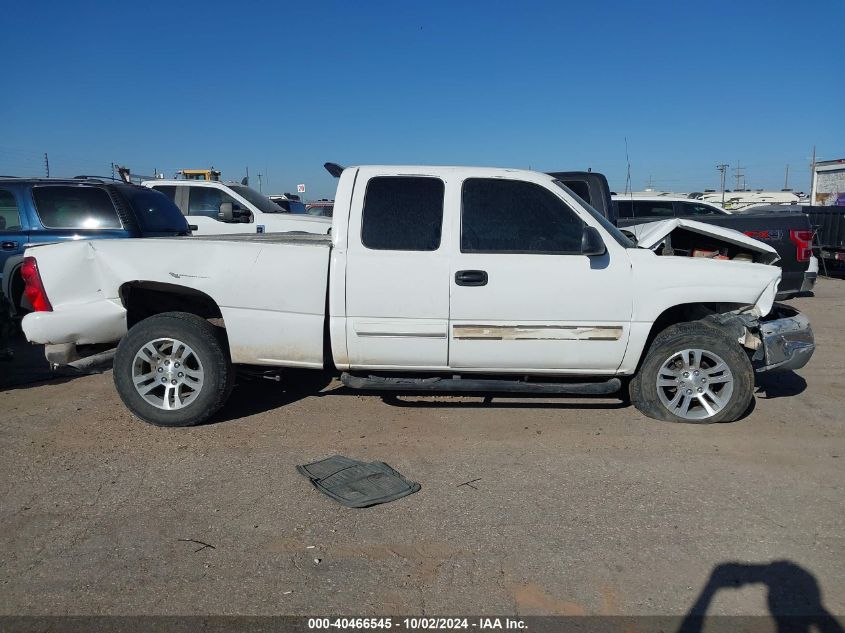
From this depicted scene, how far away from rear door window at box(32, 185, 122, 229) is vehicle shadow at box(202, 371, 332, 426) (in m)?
2.98

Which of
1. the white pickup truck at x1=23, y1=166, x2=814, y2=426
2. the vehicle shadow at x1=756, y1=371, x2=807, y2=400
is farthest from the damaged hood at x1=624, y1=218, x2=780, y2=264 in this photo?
the vehicle shadow at x1=756, y1=371, x2=807, y2=400

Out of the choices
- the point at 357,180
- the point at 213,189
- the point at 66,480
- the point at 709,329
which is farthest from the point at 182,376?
the point at 213,189

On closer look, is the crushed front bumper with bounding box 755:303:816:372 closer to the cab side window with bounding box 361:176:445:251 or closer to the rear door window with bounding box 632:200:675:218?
the cab side window with bounding box 361:176:445:251

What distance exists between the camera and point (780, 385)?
247 inches

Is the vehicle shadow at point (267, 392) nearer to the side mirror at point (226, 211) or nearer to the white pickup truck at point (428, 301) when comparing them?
the white pickup truck at point (428, 301)

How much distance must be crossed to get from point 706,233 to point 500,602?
380 centimetres

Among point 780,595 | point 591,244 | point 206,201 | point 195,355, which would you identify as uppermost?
point 206,201

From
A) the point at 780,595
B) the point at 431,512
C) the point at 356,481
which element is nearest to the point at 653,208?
the point at 356,481

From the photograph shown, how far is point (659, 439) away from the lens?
4.83 meters

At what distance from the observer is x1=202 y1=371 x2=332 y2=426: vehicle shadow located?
5453mm

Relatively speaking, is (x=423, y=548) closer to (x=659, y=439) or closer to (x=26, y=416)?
(x=659, y=439)

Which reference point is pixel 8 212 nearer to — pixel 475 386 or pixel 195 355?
pixel 195 355

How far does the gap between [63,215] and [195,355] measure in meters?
4.25

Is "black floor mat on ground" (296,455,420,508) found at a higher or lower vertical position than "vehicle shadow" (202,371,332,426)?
lower
